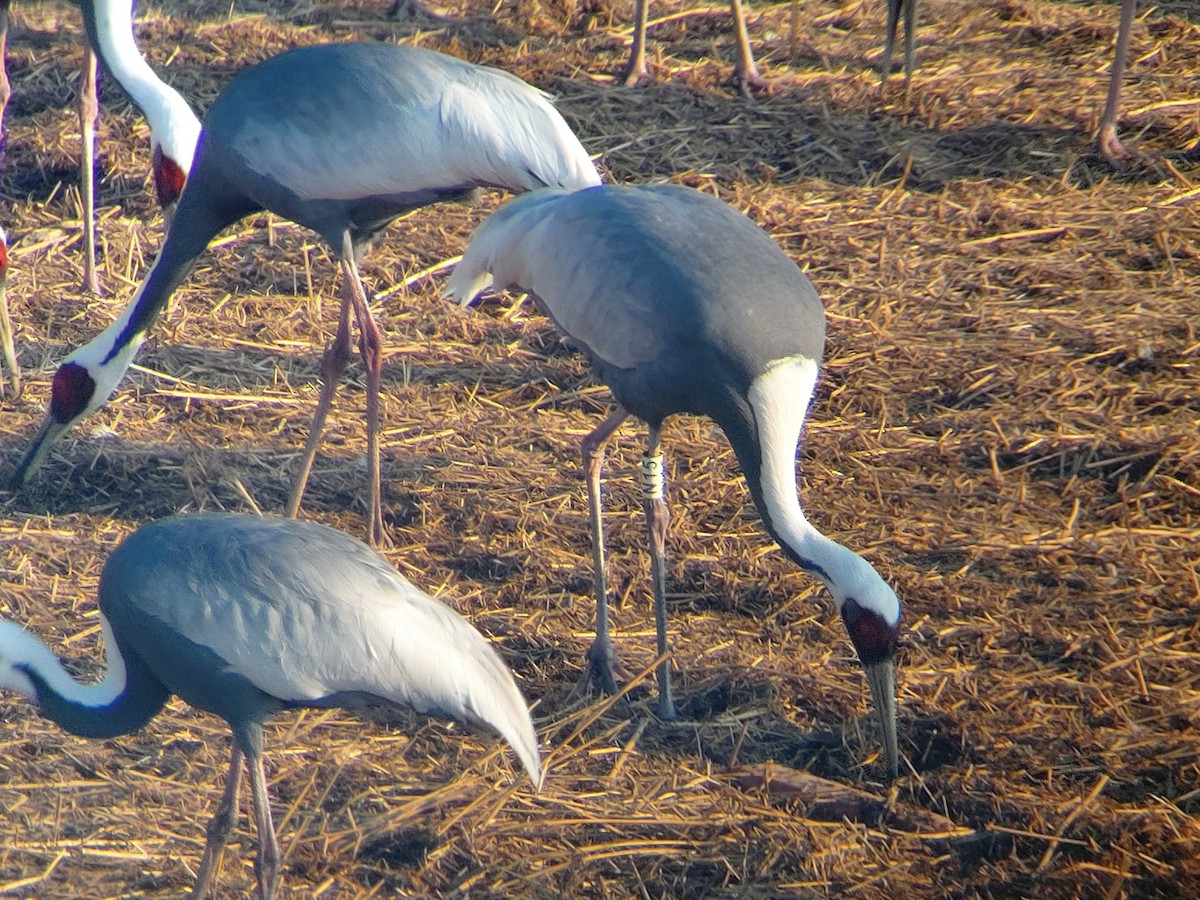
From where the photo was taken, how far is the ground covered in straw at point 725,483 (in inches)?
147

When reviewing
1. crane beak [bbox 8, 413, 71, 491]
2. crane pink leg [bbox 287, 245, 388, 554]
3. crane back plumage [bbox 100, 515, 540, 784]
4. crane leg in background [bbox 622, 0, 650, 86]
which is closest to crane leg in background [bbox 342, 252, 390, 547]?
crane pink leg [bbox 287, 245, 388, 554]

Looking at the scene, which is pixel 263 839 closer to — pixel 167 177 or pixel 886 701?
pixel 886 701

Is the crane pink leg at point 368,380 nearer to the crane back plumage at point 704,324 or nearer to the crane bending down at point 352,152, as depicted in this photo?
the crane bending down at point 352,152

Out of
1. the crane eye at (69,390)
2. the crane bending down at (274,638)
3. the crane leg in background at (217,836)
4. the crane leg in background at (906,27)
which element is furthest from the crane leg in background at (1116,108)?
the crane leg in background at (217,836)

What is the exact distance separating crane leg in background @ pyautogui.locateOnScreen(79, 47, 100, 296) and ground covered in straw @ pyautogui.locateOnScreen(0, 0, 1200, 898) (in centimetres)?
14

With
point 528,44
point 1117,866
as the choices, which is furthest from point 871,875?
point 528,44

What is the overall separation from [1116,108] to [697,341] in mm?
3820

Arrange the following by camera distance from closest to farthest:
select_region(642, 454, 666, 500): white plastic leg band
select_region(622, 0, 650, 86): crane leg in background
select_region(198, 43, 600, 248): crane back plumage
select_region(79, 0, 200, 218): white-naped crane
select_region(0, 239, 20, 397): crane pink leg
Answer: select_region(642, 454, 666, 500): white plastic leg band, select_region(198, 43, 600, 248): crane back plumage, select_region(0, 239, 20, 397): crane pink leg, select_region(79, 0, 200, 218): white-naped crane, select_region(622, 0, 650, 86): crane leg in background

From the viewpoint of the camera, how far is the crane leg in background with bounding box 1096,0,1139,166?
272 inches

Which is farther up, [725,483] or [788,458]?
[788,458]

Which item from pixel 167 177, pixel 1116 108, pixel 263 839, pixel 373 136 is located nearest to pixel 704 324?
pixel 373 136

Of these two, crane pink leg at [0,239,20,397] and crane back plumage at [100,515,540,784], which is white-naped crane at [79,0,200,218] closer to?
crane pink leg at [0,239,20,397]

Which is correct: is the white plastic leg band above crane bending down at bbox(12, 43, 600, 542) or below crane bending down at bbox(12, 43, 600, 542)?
below

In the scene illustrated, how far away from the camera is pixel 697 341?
12.9ft
